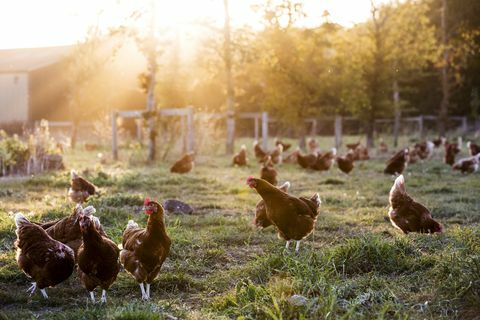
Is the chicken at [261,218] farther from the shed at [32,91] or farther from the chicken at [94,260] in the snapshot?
the shed at [32,91]

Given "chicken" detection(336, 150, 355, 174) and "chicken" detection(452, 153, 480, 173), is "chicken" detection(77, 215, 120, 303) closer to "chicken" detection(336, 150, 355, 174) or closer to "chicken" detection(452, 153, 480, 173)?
"chicken" detection(336, 150, 355, 174)

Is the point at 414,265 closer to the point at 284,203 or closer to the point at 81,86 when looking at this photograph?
the point at 284,203

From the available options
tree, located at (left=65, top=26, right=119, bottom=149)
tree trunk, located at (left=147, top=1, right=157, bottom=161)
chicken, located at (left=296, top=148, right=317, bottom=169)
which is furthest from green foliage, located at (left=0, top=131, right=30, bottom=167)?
tree, located at (left=65, top=26, right=119, bottom=149)

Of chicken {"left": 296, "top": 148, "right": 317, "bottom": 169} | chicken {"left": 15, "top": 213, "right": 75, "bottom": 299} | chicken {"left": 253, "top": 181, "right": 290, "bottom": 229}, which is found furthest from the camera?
chicken {"left": 296, "top": 148, "right": 317, "bottom": 169}

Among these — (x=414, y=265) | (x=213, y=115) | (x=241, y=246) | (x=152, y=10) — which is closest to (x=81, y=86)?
(x=213, y=115)

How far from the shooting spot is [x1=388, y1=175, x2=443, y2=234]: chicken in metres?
7.43

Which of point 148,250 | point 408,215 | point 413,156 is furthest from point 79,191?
point 413,156

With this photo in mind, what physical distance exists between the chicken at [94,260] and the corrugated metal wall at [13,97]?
34.4m

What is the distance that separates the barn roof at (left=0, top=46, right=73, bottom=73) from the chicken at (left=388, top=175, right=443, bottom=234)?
3390 cm

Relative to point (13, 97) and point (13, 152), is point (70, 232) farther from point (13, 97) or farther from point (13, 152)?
point (13, 97)

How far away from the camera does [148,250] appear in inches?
205

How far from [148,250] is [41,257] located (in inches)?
43.5

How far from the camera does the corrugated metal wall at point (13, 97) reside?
36.9 metres

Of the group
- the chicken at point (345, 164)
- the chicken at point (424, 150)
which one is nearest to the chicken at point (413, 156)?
the chicken at point (424, 150)
